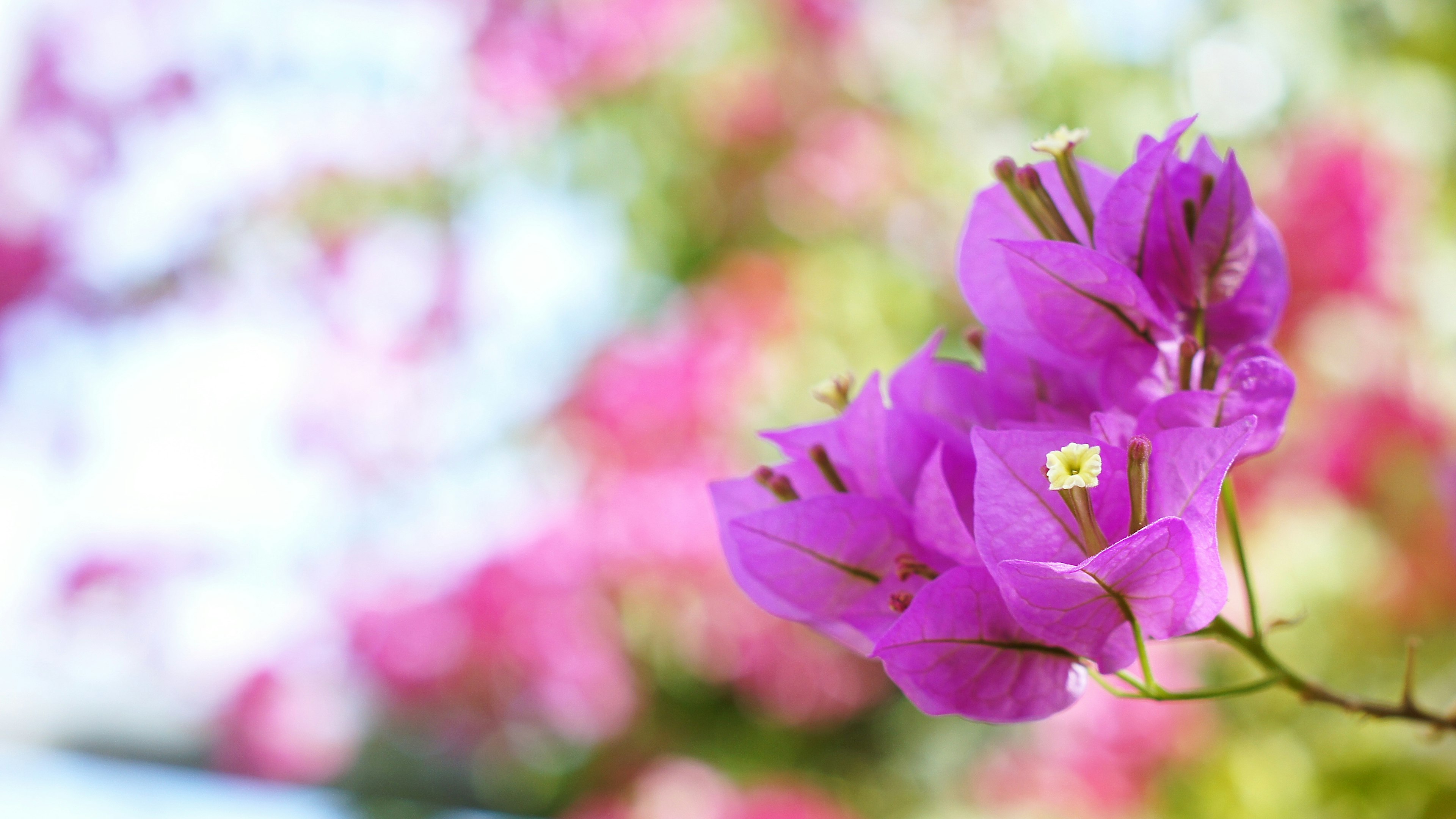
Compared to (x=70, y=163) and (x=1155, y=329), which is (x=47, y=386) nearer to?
(x=70, y=163)

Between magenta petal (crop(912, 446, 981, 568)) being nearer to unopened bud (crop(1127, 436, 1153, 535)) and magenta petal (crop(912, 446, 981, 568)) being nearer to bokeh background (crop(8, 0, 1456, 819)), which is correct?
Result: unopened bud (crop(1127, 436, 1153, 535))

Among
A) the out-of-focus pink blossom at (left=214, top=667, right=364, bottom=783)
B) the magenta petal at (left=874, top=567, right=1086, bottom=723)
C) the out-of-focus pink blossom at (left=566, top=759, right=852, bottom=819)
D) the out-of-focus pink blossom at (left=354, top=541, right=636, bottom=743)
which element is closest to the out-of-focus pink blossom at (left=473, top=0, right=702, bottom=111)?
the out-of-focus pink blossom at (left=354, top=541, right=636, bottom=743)

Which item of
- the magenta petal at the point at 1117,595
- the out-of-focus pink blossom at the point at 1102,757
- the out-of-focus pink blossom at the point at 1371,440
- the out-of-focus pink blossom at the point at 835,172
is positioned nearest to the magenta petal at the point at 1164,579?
the magenta petal at the point at 1117,595

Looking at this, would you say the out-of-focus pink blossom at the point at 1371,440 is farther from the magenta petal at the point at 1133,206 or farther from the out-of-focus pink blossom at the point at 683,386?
the magenta petal at the point at 1133,206

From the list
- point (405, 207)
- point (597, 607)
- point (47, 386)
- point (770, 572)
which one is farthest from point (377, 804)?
point (770, 572)

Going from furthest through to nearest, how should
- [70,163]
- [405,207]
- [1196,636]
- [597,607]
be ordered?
[405,207] < [70,163] < [597,607] < [1196,636]

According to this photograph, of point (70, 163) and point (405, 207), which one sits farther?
point (405, 207)
